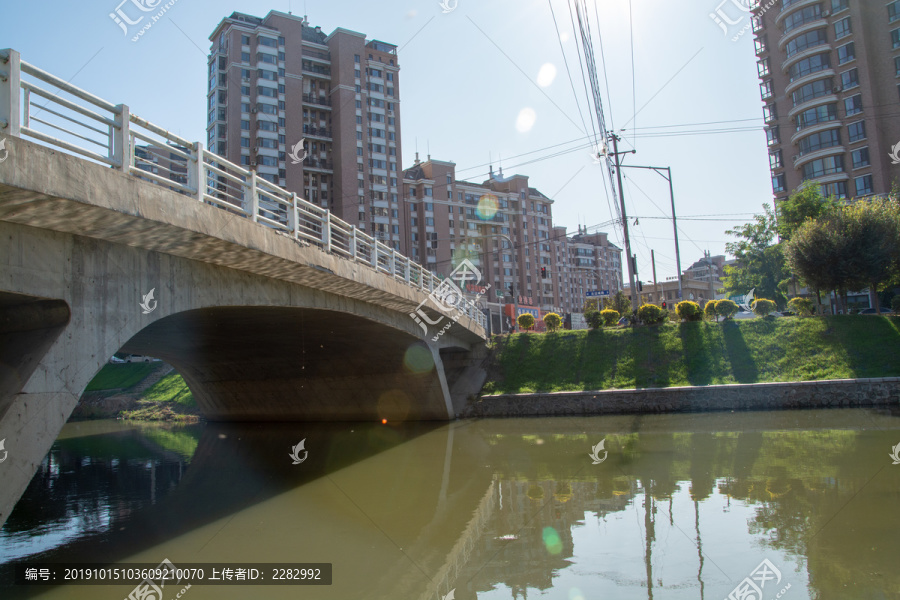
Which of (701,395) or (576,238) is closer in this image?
(701,395)

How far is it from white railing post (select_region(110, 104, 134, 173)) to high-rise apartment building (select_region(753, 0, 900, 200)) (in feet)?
159

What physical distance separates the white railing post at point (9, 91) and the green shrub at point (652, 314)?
979 inches

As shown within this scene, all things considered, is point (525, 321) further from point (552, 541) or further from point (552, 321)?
point (552, 541)

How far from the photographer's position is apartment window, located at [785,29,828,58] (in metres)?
47.1

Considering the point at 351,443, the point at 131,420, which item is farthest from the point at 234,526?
the point at 131,420

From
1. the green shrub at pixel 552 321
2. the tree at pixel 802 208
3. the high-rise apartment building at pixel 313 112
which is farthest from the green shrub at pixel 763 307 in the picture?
the high-rise apartment building at pixel 313 112

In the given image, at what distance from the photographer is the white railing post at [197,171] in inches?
326

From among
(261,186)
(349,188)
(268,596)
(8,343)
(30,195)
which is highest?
(349,188)

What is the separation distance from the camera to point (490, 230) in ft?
269

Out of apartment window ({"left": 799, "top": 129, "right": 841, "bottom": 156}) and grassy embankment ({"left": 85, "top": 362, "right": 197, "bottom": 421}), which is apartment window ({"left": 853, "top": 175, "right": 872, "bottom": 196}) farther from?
grassy embankment ({"left": 85, "top": 362, "right": 197, "bottom": 421})

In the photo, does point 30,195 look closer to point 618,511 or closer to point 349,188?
point 618,511

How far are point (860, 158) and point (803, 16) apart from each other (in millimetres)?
13054

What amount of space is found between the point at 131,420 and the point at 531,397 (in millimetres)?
24195

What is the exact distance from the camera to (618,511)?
860cm
